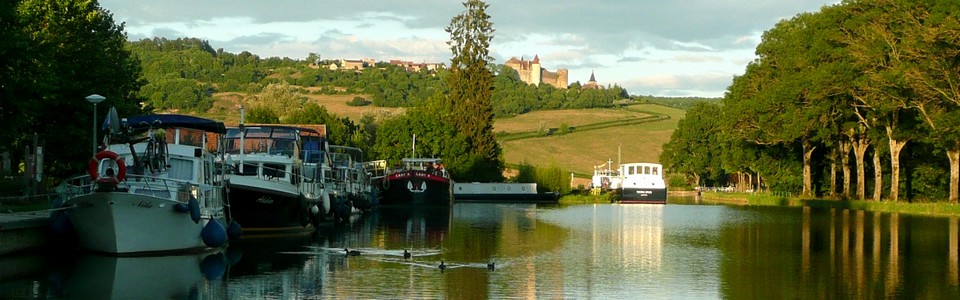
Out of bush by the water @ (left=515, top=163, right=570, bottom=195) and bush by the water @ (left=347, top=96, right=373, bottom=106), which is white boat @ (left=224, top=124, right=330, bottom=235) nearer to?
bush by the water @ (left=515, top=163, right=570, bottom=195)

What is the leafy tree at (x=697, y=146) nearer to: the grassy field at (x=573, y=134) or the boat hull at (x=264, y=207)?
the grassy field at (x=573, y=134)

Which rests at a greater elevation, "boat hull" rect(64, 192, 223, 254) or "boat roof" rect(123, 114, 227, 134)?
"boat roof" rect(123, 114, 227, 134)

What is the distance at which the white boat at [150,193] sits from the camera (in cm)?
2841

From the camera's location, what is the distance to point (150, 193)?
29391mm

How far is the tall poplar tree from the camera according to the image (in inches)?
3799

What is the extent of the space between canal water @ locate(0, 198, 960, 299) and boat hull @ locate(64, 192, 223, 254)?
52 centimetres

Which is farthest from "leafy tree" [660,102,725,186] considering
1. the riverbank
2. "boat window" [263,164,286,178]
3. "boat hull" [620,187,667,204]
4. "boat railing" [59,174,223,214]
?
"boat railing" [59,174,223,214]

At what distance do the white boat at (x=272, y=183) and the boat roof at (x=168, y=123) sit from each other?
2.74 meters

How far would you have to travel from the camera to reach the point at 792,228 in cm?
4709

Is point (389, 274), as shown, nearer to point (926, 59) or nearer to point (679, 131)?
point (926, 59)

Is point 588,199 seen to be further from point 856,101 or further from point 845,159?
point 856,101

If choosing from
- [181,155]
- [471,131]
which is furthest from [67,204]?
[471,131]

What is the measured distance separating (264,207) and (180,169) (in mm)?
6859

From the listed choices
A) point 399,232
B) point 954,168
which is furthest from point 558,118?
point 399,232
